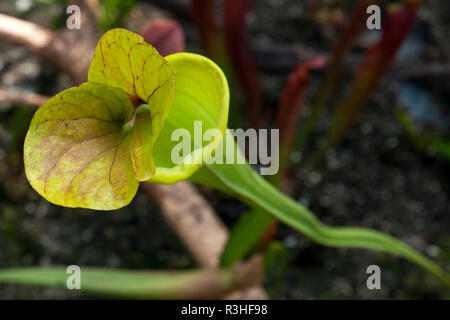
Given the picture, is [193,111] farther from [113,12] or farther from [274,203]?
[113,12]

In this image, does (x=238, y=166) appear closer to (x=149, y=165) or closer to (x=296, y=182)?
(x=149, y=165)

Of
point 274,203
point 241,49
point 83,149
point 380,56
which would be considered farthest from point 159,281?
point 380,56

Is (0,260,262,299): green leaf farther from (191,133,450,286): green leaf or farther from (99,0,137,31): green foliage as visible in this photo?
(99,0,137,31): green foliage

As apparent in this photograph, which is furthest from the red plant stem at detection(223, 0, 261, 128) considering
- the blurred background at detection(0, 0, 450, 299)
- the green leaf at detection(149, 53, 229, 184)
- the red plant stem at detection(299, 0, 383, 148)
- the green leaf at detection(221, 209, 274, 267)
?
the green leaf at detection(149, 53, 229, 184)

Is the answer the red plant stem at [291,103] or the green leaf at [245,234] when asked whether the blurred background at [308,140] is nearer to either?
the red plant stem at [291,103]

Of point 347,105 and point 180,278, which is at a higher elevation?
point 347,105

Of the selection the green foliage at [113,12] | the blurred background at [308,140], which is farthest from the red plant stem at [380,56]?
the green foliage at [113,12]

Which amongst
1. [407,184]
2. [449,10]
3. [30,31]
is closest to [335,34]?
[449,10]
